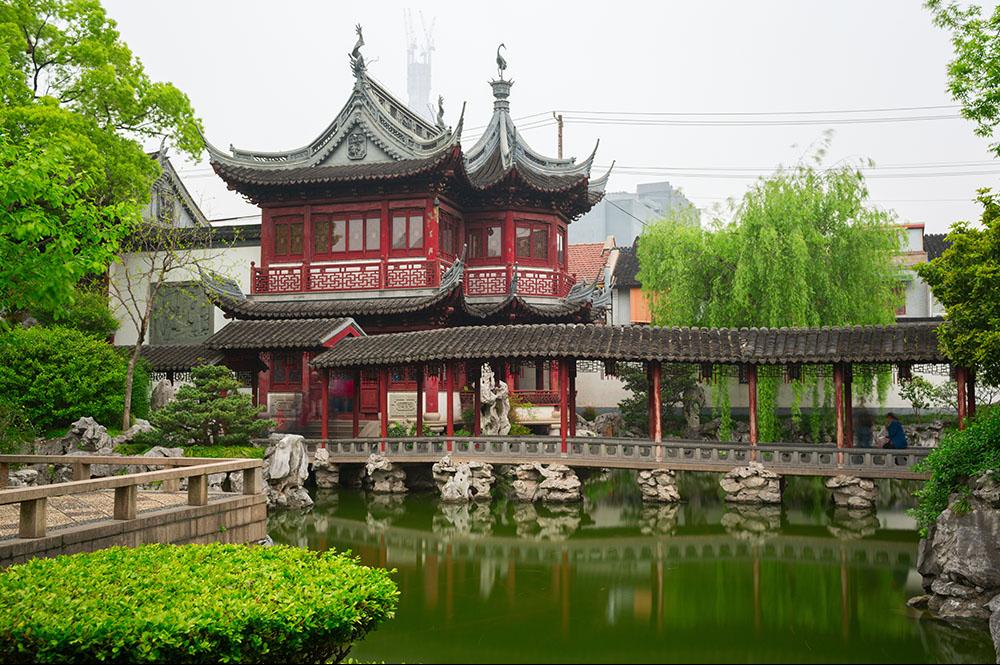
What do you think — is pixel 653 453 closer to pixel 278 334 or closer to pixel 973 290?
pixel 973 290

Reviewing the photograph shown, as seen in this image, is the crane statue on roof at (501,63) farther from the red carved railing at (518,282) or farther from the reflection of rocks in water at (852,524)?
the reflection of rocks in water at (852,524)

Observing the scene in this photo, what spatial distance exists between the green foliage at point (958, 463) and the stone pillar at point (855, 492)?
5923mm

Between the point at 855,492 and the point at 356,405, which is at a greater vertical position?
the point at 356,405

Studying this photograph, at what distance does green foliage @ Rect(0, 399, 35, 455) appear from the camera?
643 inches

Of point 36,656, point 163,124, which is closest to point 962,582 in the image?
point 36,656

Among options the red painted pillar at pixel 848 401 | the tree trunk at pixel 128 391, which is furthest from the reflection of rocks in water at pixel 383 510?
the red painted pillar at pixel 848 401

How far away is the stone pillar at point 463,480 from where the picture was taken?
17861mm

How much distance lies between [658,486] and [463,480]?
4.02 m

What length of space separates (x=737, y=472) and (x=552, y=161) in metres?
13.6

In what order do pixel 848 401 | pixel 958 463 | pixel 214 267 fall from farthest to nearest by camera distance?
1. pixel 214 267
2. pixel 848 401
3. pixel 958 463

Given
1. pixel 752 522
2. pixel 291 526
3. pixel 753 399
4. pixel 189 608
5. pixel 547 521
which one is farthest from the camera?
pixel 753 399

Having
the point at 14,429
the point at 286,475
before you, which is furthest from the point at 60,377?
the point at 286,475

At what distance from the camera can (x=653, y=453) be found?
17.7 meters

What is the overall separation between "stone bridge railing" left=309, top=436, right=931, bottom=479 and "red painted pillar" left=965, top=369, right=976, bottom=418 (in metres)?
1.18
